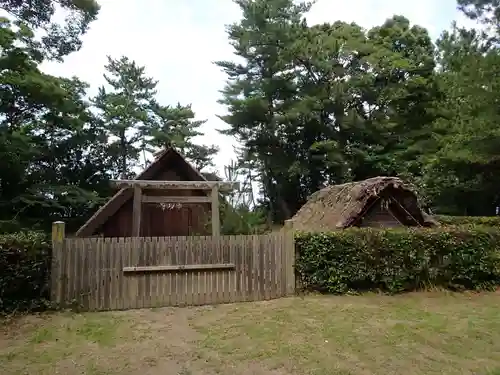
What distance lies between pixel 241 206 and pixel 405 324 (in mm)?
8405

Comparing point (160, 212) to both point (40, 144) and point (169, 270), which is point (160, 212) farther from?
point (40, 144)

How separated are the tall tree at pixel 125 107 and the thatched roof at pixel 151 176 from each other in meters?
15.0

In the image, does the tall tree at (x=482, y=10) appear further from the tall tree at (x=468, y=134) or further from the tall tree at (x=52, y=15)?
the tall tree at (x=52, y=15)

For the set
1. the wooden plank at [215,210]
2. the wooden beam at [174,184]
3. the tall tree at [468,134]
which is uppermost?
the tall tree at [468,134]

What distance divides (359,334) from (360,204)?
786cm

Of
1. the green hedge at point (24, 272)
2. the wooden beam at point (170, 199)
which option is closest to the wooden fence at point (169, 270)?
the green hedge at point (24, 272)

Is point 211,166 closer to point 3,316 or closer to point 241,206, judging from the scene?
point 241,206

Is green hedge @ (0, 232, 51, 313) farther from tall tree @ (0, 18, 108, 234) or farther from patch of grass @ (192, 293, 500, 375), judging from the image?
tall tree @ (0, 18, 108, 234)

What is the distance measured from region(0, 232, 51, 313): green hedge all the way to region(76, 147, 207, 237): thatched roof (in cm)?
727

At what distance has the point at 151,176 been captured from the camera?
14.5 m

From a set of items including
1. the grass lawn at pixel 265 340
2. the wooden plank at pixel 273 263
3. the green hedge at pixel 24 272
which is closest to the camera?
the grass lawn at pixel 265 340

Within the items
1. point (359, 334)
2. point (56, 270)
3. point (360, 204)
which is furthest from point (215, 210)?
point (359, 334)

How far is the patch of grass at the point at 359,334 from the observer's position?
199 inches

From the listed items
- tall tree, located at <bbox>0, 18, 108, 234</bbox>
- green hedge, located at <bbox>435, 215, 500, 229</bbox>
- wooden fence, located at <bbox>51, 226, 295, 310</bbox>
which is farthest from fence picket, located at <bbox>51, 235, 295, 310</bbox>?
green hedge, located at <bbox>435, 215, 500, 229</bbox>
